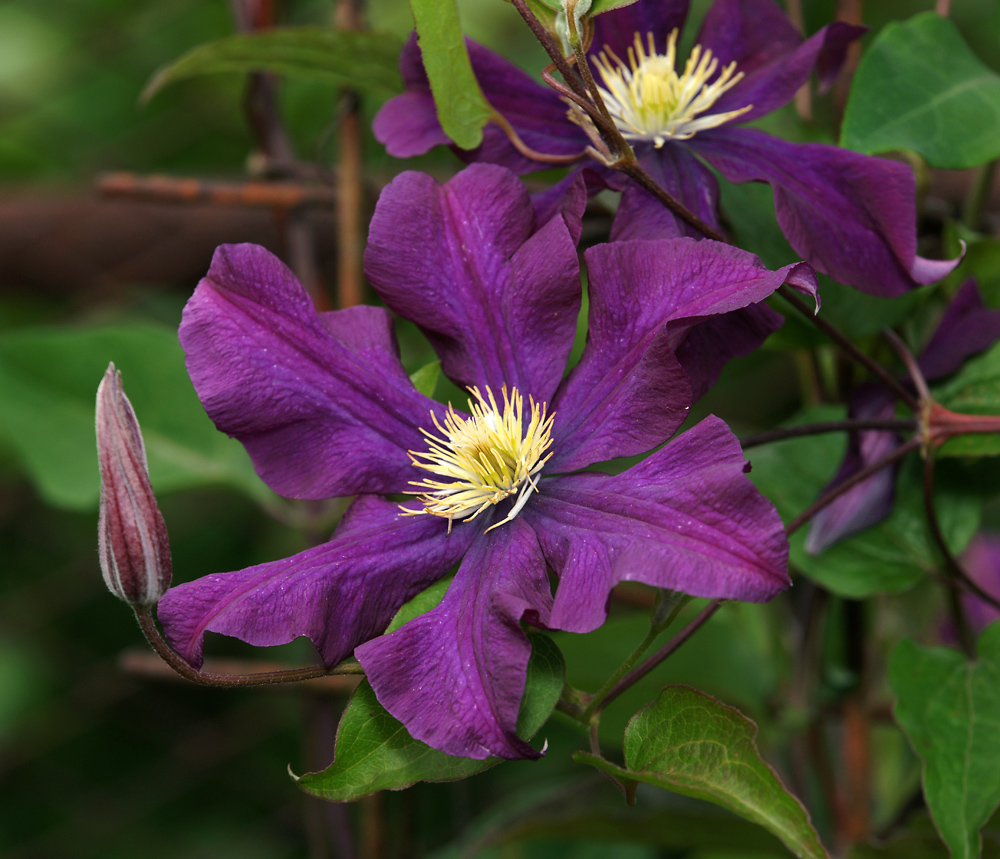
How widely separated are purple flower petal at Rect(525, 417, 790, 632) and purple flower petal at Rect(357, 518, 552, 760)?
0.02 meters

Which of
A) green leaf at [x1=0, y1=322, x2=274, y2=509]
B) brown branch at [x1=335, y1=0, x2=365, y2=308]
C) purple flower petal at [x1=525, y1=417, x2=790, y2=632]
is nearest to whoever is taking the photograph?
purple flower petal at [x1=525, y1=417, x2=790, y2=632]

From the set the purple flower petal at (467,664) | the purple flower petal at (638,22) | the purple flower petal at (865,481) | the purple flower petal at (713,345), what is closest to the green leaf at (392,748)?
Result: the purple flower petal at (467,664)

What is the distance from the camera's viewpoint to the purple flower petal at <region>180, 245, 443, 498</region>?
472 millimetres

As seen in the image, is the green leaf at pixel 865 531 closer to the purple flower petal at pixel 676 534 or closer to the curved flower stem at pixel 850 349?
the curved flower stem at pixel 850 349

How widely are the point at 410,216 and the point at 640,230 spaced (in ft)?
0.38

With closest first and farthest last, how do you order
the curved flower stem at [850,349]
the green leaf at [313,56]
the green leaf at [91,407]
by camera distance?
1. the curved flower stem at [850,349]
2. the green leaf at [313,56]
3. the green leaf at [91,407]

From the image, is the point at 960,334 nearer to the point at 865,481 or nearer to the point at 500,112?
the point at 865,481

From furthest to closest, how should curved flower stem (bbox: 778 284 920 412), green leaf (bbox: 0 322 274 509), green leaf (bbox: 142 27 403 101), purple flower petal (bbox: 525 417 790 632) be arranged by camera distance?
green leaf (bbox: 0 322 274 509) < green leaf (bbox: 142 27 403 101) < curved flower stem (bbox: 778 284 920 412) < purple flower petal (bbox: 525 417 790 632)

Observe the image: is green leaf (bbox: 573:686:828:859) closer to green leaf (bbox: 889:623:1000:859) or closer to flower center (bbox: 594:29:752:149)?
green leaf (bbox: 889:623:1000:859)

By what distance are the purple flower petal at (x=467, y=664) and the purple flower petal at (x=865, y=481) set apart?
0.77ft

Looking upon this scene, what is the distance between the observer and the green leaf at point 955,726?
0.52 metres

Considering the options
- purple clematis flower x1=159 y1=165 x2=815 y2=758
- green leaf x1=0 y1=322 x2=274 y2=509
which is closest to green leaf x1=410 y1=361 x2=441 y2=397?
purple clematis flower x1=159 y1=165 x2=815 y2=758

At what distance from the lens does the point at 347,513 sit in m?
0.50

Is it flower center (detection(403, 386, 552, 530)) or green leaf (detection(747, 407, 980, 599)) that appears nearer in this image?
flower center (detection(403, 386, 552, 530))
